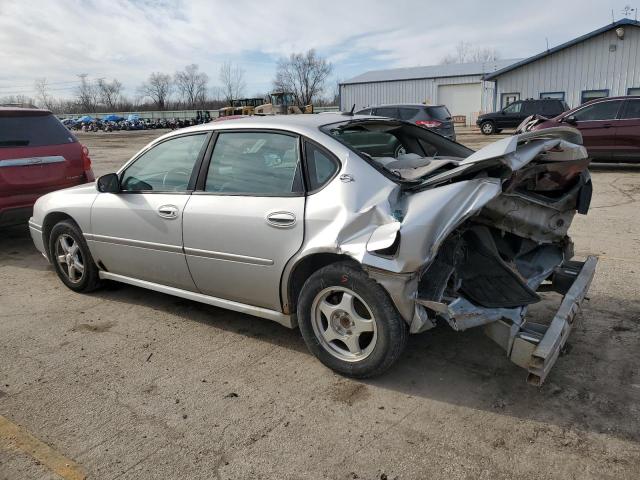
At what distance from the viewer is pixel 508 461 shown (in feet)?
8.35

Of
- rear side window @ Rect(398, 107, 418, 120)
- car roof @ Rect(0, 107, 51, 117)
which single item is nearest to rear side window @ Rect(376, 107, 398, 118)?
rear side window @ Rect(398, 107, 418, 120)

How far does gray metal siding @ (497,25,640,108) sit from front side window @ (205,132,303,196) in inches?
1145

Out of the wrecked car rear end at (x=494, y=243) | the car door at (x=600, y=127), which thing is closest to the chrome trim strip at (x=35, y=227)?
the wrecked car rear end at (x=494, y=243)

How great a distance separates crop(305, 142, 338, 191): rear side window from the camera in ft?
11.0

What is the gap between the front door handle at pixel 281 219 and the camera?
132 inches

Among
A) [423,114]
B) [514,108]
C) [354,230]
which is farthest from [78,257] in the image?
[514,108]

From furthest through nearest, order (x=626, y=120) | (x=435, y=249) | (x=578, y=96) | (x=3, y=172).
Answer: (x=578, y=96), (x=626, y=120), (x=3, y=172), (x=435, y=249)

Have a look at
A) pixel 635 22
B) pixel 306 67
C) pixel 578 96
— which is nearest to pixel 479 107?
pixel 578 96

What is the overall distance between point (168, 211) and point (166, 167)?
0.47 m

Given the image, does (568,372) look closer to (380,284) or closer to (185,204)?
(380,284)

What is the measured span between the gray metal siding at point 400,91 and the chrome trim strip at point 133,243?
35209mm

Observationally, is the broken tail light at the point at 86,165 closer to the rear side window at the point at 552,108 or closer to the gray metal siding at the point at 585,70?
the rear side window at the point at 552,108

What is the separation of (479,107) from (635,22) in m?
13.9

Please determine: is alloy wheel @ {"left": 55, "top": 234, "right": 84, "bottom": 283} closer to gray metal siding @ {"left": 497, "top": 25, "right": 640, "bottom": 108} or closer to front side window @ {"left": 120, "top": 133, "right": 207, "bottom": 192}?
front side window @ {"left": 120, "top": 133, "right": 207, "bottom": 192}
